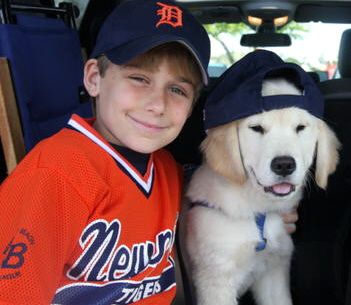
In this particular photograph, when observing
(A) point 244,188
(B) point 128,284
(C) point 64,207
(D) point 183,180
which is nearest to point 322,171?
(A) point 244,188

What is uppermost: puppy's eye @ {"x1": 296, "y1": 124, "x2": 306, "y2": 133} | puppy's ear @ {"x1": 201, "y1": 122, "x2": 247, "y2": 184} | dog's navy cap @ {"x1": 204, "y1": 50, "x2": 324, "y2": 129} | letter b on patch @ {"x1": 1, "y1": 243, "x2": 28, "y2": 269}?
dog's navy cap @ {"x1": 204, "y1": 50, "x2": 324, "y2": 129}

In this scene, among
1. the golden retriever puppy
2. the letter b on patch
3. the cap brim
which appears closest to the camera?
the letter b on patch

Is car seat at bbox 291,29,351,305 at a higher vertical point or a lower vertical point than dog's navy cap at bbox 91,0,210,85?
lower

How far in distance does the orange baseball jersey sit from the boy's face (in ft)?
0.27

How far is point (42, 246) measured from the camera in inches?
44.9

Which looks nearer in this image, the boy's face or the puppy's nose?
the boy's face

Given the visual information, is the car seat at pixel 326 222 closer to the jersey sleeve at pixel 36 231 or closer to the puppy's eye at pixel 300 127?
the puppy's eye at pixel 300 127

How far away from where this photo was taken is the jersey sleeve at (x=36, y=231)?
1100mm

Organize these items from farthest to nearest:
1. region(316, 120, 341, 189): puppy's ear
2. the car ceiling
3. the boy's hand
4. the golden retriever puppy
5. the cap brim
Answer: the car ceiling
the boy's hand
region(316, 120, 341, 189): puppy's ear
the golden retriever puppy
the cap brim

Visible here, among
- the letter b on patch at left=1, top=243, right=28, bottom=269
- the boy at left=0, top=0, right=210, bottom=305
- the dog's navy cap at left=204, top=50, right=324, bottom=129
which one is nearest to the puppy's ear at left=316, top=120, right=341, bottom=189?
the dog's navy cap at left=204, top=50, right=324, bottom=129

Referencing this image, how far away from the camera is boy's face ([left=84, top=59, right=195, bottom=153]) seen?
1494 mm

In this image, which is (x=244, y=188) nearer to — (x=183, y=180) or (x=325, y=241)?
(x=183, y=180)

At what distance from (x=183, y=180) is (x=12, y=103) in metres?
0.76

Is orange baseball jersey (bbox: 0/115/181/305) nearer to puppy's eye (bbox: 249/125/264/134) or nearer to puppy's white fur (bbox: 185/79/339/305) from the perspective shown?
puppy's white fur (bbox: 185/79/339/305)
